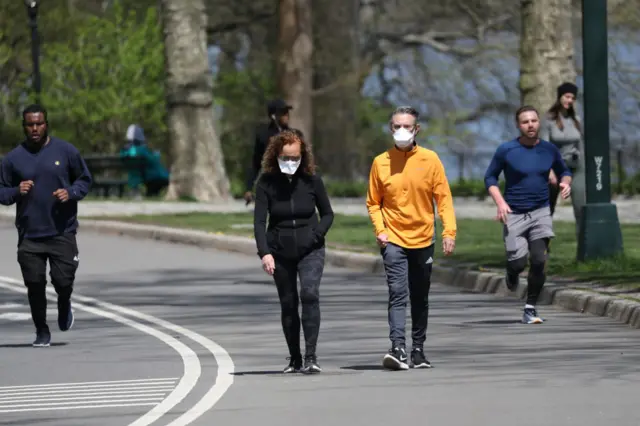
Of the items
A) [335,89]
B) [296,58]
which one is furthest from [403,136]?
[335,89]

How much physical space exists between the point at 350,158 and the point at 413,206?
1391 inches

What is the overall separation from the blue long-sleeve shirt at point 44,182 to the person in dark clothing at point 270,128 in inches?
269

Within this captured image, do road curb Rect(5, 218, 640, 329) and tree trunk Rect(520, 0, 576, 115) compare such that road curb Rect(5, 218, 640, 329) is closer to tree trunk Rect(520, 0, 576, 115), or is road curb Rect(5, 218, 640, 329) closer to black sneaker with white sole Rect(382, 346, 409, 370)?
black sneaker with white sole Rect(382, 346, 409, 370)

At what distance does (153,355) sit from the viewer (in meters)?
14.2

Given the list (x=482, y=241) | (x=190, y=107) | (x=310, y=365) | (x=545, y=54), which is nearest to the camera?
(x=310, y=365)

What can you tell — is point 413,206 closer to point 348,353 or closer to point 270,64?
point 348,353

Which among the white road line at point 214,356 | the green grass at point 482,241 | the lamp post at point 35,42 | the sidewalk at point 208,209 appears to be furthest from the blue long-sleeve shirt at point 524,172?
the lamp post at point 35,42

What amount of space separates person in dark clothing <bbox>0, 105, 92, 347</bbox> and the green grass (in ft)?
16.4

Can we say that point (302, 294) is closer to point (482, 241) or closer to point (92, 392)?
point (92, 392)

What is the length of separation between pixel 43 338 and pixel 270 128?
8.05 meters

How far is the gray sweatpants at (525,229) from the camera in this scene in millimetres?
16156

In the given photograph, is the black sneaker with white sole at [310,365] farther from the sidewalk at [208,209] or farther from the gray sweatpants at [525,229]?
the sidewalk at [208,209]

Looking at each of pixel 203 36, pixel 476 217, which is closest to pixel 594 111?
pixel 476 217

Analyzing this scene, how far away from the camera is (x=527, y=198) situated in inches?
637
